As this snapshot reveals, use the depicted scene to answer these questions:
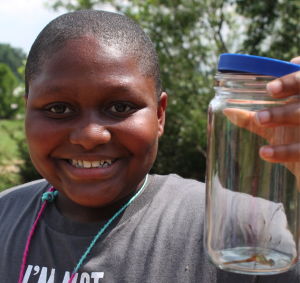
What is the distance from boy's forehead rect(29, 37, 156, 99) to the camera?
58.6 inches

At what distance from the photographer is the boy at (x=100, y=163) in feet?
4.90

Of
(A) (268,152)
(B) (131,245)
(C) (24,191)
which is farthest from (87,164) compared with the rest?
(A) (268,152)

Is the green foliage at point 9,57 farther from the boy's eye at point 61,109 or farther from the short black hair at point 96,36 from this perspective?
the boy's eye at point 61,109

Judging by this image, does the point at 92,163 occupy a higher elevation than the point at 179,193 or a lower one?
higher

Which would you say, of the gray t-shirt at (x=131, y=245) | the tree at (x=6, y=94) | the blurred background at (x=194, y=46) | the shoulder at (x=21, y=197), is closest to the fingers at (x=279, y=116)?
the gray t-shirt at (x=131, y=245)

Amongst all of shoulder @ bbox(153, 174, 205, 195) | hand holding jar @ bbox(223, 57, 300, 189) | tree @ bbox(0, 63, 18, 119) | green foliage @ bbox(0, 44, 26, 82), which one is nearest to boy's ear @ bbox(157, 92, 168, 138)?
shoulder @ bbox(153, 174, 205, 195)

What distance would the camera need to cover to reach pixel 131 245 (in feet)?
5.15

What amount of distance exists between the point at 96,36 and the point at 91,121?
370mm

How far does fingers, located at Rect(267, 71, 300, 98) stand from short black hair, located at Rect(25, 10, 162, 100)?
0.74 m

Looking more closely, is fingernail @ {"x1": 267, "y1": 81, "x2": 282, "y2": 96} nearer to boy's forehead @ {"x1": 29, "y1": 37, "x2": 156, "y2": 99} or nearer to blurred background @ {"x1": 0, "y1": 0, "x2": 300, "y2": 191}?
boy's forehead @ {"x1": 29, "y1": 37, "x2": 156, "y2": 99}

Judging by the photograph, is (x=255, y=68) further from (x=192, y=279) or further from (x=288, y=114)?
(x=192, y=279)

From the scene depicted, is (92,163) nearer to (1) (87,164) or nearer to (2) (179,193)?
(1) (87,164)

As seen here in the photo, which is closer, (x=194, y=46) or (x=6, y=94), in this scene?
(x=194, y=46)

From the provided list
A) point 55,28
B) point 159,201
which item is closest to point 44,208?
point 159,201
